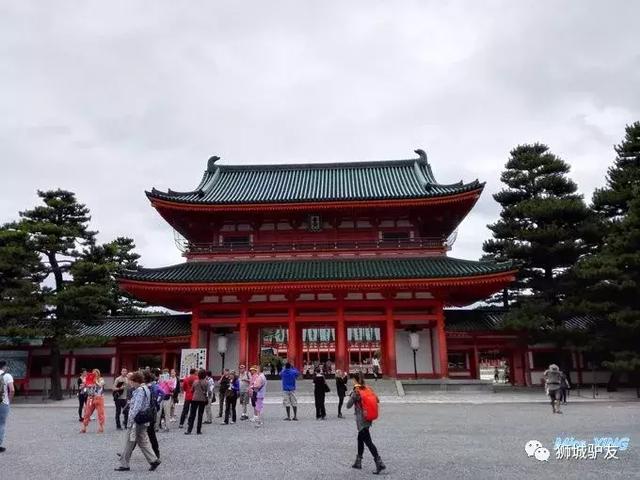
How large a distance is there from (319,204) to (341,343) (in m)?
8.10

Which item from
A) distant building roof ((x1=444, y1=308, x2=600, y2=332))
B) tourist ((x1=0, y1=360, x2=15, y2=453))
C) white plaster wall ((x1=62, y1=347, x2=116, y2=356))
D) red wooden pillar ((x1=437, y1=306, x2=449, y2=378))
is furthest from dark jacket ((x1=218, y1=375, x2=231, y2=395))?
white plaster wall ((x1=62, y1=347, x2=116, y2=356))

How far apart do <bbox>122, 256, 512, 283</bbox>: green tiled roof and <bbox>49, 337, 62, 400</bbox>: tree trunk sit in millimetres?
6067

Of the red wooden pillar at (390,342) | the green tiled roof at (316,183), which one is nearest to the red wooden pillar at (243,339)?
the green tiled roof at (316,183)

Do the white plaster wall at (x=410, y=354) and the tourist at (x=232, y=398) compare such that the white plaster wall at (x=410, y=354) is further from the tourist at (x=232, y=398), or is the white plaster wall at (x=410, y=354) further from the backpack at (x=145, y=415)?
the backpack at (x=145, y=415)

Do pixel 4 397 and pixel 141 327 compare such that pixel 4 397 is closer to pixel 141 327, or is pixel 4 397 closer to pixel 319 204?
pixel 319 204

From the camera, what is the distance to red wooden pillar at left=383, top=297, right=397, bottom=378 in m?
27.8

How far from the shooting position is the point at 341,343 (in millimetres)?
27984

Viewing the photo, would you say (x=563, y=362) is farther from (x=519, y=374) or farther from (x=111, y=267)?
(x=111, y=267)

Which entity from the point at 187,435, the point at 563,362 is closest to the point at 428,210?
the point at 563,362

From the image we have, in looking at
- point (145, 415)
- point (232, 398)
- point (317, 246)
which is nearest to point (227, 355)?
point (317, 246)

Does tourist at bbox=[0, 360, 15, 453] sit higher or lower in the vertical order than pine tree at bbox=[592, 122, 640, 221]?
lower

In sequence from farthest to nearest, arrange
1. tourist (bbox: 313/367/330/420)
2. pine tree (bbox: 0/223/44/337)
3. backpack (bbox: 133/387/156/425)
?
pine tree (bbox: 0/223/44/337) → tourist (bbox: 313/367/330/420) → backpack (bbox: 133/387/156/425)

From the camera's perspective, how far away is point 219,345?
29.2 metres

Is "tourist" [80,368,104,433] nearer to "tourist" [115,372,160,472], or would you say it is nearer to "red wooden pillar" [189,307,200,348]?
"tourist" [115,372,160,472]
